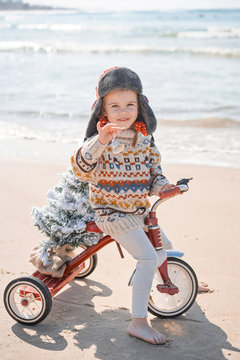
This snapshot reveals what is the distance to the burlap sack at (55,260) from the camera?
3.15 m

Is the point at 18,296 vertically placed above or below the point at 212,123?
below

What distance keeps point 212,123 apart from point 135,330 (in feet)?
23.7

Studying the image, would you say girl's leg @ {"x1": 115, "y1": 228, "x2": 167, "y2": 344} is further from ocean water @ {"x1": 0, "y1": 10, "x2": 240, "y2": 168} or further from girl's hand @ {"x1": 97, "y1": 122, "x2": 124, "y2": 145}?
ocean water @ {"x1": 0, "y1": 10, "x2": 240, "y2": 168}

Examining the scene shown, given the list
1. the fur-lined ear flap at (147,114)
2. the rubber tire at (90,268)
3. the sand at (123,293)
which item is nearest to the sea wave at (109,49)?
the sand at (123,293)

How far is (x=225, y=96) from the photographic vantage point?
11.8 meters

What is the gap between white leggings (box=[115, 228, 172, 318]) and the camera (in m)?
2.86

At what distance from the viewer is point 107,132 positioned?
2.60 metres

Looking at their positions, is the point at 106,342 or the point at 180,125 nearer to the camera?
the point at 106,342

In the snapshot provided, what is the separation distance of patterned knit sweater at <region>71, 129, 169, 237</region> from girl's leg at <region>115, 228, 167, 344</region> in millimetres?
67

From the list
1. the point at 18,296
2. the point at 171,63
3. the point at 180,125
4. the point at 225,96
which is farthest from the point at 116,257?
the point at 171,63

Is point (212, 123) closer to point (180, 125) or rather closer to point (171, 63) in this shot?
point (180, 125)

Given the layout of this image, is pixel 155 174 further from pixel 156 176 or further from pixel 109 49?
pixel 109 49

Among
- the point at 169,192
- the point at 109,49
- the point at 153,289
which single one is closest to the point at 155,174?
the point at 169,192

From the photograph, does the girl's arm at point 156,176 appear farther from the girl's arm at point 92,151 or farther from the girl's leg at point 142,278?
the girl's arm at point 92,151
